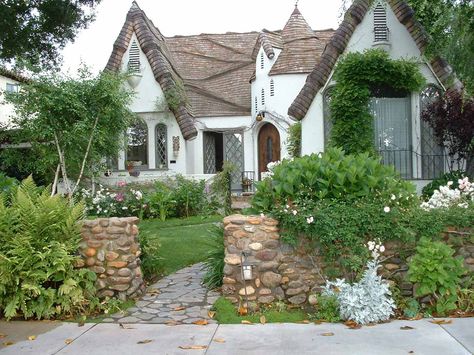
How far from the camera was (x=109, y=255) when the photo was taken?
6.64 meters

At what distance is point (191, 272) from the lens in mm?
8375

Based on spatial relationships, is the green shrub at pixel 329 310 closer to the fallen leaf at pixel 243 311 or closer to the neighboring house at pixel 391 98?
the fallen leaf at pixel 243 311

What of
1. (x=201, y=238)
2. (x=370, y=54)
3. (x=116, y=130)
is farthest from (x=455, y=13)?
(x=116, y=130)

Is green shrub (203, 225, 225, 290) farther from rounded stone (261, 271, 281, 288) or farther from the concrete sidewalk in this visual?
the concrete sidewalk

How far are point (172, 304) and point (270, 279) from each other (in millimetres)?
1314

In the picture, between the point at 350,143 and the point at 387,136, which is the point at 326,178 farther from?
the point at 387,136

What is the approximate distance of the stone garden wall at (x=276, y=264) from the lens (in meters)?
6.45

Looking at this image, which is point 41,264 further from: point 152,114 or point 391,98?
point 152,114

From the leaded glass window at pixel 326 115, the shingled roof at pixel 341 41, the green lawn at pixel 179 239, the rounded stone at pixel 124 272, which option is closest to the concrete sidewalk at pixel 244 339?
the rounded stone at pixel 124 272

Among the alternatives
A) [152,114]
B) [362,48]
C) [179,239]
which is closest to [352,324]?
[179,239]

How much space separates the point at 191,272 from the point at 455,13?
259 inches

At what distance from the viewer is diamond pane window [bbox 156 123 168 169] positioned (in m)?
17.3

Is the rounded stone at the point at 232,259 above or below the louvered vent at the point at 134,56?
below

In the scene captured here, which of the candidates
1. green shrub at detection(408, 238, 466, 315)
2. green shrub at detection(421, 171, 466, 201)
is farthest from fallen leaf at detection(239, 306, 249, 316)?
green shrub at detection(421, 171, 466, 201)
